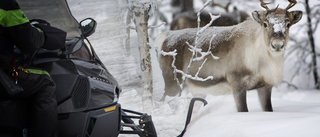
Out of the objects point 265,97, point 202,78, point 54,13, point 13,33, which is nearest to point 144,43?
point 202,78

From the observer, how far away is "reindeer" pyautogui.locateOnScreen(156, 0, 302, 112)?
341cm

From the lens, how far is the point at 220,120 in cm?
253

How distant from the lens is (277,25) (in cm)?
334

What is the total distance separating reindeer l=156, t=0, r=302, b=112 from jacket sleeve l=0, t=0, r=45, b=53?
2.35 meters

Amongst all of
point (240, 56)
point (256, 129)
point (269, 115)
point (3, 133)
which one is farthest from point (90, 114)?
point (240, 56)

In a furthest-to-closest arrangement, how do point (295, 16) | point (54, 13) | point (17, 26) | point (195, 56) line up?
point (195, 56), point (295, 16), point (54, 13), point (17, 26)

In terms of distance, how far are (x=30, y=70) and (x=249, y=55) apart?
2.73m

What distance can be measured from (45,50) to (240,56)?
261cm

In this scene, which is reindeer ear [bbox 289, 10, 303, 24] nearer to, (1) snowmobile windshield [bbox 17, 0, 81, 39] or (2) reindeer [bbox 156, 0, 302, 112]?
(2) reindeer [bbox 156, 0, 302, 112]

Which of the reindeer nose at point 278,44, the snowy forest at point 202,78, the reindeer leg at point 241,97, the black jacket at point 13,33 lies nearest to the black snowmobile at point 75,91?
the black jacket at point 13,33

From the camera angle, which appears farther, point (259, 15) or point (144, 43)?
point (144, 43)

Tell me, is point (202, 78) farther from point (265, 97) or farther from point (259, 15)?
point (259, 15)

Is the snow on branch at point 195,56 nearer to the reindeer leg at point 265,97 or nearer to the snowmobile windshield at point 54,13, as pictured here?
the reindeer leg at point 265,97

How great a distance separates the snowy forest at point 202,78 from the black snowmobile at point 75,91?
0.73m
